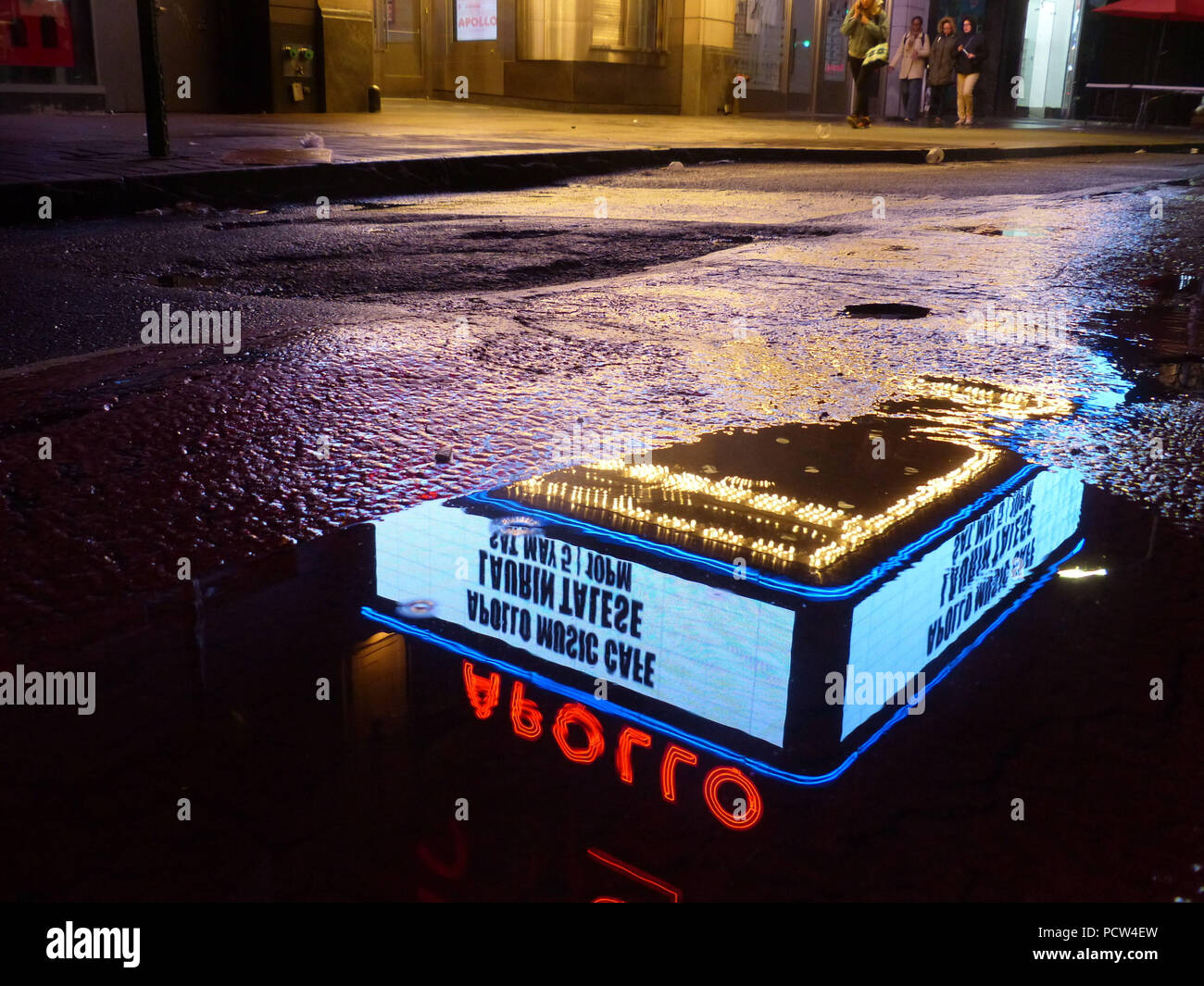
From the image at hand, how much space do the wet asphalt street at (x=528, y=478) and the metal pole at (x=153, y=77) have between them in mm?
1938

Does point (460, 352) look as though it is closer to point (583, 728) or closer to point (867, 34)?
point (583, 728)

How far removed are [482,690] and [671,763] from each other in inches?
10.5

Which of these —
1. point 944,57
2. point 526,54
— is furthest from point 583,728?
point 944,57

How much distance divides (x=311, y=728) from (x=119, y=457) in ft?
4.02

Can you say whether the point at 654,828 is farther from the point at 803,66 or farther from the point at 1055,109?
the point at 1055,109

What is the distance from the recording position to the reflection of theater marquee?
139cm

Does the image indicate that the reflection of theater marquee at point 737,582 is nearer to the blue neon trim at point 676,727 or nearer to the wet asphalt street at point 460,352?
the blue neon trim at point 676,727

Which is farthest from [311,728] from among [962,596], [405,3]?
[405,3]

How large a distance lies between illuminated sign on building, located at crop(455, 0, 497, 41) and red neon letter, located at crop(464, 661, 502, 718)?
2177 cm

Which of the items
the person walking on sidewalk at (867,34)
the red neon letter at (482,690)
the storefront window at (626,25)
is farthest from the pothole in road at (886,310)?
the storefront window at (626,25)

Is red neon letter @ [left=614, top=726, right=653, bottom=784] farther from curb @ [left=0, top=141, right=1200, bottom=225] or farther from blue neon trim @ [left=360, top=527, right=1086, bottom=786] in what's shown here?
curb @ [left=0, top=141, right=1200, bottom=225]

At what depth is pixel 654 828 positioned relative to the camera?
1160mm

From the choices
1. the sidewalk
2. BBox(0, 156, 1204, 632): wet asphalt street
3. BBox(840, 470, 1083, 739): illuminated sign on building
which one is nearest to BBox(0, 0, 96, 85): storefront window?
the sidewalk

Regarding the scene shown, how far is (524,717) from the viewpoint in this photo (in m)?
1.35
